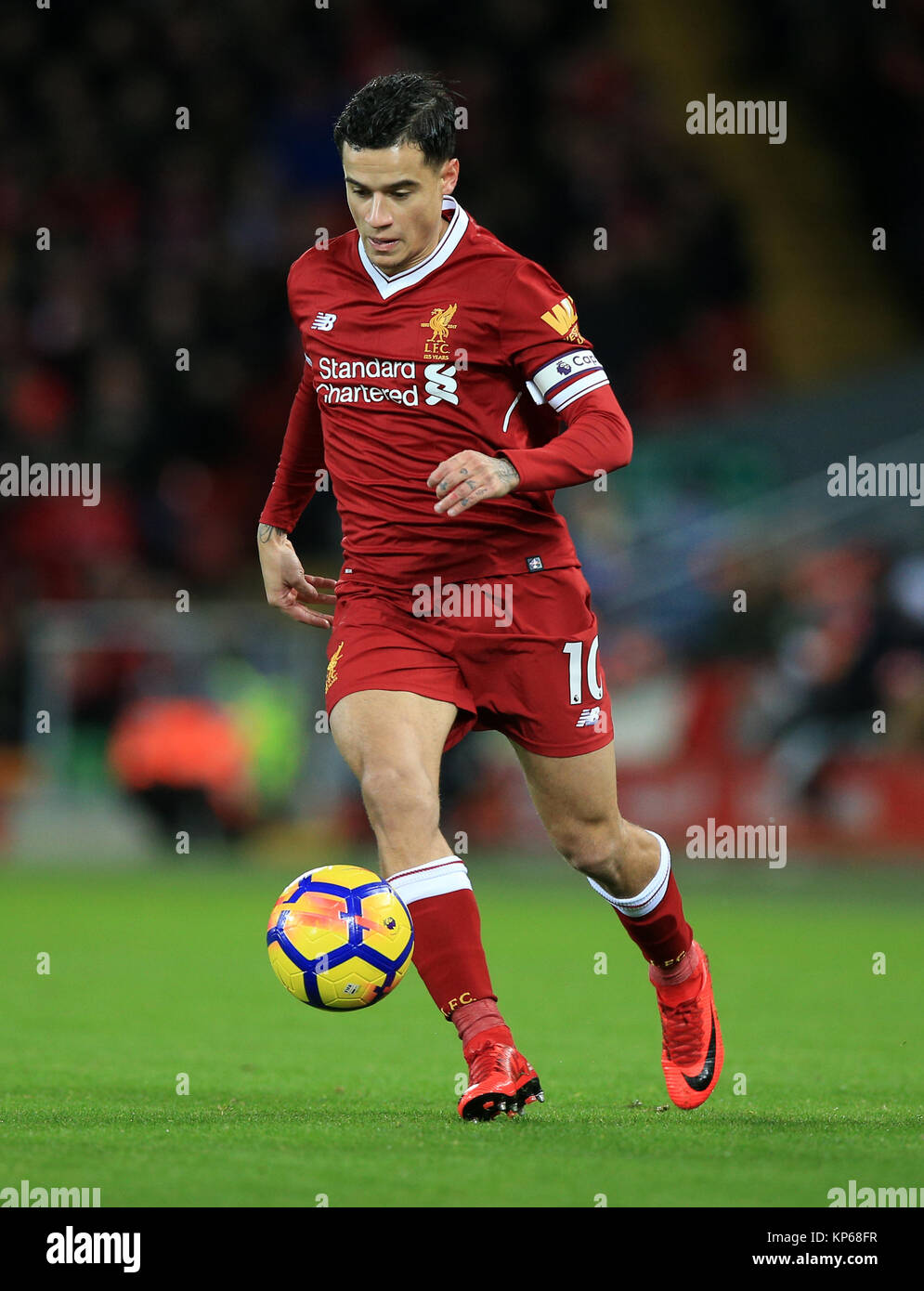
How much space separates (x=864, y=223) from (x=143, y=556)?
23.7ft

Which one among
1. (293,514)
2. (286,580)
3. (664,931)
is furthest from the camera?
(293,514)

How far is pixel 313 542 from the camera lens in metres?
17.2

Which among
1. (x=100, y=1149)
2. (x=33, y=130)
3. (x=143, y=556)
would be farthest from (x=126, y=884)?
(x=33, y=130)

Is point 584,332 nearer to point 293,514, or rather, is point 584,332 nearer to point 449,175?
point 293,514

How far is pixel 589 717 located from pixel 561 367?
912mm

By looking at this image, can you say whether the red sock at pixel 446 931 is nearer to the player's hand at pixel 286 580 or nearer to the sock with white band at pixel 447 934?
the sock with white band at pixel 447 934

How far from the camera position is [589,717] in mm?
5113

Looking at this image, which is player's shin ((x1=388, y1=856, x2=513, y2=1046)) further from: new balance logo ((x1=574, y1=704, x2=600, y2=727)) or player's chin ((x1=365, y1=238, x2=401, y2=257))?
player's chin ((x1=365, y1=238, x2=401, y2=257))

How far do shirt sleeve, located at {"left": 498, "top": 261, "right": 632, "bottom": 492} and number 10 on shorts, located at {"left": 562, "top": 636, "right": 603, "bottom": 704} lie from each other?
51cm

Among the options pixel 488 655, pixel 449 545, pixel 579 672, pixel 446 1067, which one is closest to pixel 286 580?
pixel 449 545

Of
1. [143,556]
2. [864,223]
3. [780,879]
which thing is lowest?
[780,879]

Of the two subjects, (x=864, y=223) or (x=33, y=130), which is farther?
(x=33, y=130)

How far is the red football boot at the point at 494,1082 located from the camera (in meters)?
4.62

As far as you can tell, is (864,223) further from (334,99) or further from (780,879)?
(780,879)
